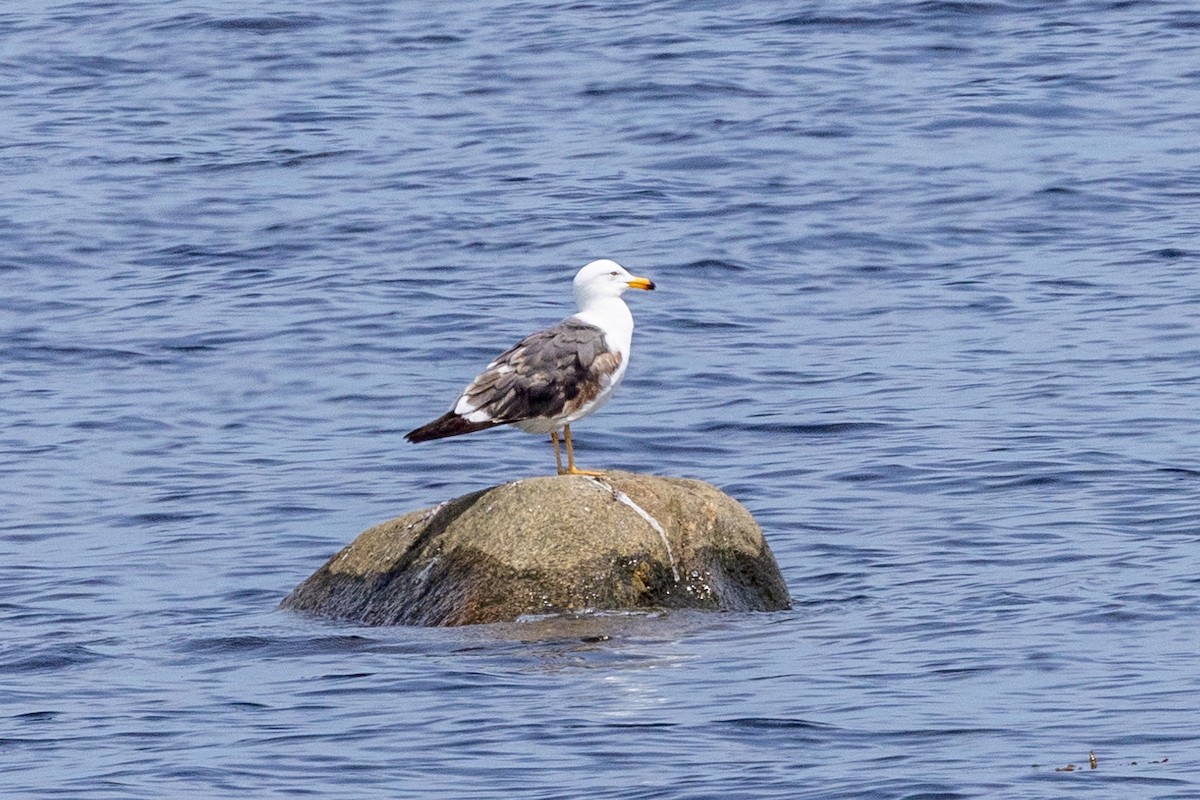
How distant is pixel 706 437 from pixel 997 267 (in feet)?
15.7

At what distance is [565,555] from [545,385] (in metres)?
0.81

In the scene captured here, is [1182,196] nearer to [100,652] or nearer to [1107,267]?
[1107,267]

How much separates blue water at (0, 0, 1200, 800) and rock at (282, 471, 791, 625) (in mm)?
216

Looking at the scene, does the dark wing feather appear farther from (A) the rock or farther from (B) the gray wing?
(A) the rock

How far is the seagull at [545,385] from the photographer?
401 inches

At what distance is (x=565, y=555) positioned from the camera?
33.5 ft

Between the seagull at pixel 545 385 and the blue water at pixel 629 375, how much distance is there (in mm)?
1003

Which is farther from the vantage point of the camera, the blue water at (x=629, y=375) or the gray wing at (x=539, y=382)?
the gray wing at (x=539, y=382)

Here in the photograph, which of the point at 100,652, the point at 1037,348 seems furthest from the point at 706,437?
the point at 100,652

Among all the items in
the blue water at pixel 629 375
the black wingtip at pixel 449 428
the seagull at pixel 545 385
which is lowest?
the blue water at pixel 629 375

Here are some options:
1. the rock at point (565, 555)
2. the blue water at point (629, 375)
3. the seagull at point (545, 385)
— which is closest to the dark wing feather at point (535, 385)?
the seagull at point (545, 385)

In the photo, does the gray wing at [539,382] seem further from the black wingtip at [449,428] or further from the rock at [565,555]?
the rock at [565,555]

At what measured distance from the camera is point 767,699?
9.16m

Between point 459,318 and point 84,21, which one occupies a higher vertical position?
point 84,21
